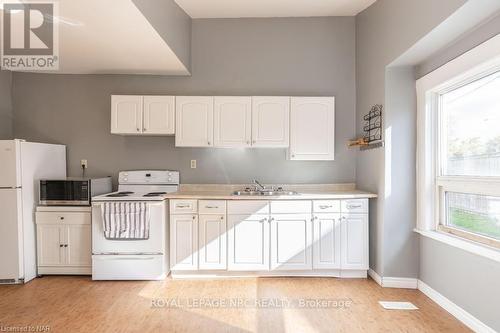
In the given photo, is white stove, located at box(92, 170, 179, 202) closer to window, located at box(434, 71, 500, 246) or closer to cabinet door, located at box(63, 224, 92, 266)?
cabinet door, located at box(63, 224, 92, 266)

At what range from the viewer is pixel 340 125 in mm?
3686

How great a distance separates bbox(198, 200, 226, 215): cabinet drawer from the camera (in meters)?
3.10

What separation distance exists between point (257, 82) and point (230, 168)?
1120 mm

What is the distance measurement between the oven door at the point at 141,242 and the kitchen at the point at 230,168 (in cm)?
1

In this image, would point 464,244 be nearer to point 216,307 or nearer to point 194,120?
point 216,307

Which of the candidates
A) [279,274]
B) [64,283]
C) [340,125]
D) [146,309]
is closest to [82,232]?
[64,283]

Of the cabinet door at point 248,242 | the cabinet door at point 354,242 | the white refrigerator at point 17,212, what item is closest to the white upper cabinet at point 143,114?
the white refrigerator at point 17,212

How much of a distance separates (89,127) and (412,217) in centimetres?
385

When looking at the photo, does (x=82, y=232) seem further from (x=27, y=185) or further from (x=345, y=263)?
(x=345, y=263)

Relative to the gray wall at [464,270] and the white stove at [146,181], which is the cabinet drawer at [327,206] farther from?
the white stove at [146,181]

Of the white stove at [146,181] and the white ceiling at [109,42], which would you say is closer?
the white ceiling at [109,42]

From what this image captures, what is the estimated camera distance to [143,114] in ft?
11.1

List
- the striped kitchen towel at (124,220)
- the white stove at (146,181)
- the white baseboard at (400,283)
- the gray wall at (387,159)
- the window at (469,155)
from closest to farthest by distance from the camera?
the window at (469,155) → the gray wall at (387,159) → the white baseboard at (400,283) → the striped kitchen towel at (124,220) → the white stove at (146,181)

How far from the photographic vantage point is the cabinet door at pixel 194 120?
3363 mm
